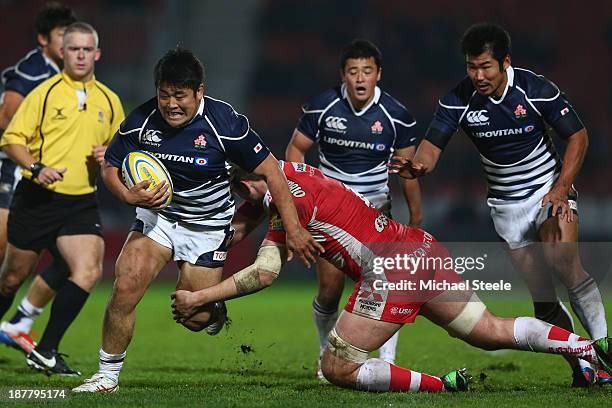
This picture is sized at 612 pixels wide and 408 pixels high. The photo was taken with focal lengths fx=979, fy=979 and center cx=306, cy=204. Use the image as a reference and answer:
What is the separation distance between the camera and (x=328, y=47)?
73.7ft

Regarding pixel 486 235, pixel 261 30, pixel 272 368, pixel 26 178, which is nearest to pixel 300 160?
pixel 272 368

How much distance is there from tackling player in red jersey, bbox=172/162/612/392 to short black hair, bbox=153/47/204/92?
2.87 feet

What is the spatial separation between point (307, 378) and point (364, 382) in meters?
1.27

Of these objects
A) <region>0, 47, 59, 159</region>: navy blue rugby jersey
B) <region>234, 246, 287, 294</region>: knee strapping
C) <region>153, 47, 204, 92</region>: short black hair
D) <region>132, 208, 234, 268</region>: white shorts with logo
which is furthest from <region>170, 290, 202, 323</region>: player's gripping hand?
<region>0, 47, 59, 159</region>: navy blue rugby jersey

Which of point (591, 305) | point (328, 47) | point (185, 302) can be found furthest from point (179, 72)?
point (328, 47)

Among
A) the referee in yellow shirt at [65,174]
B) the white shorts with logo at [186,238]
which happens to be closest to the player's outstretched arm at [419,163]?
the white shorts with logo at [186,238]

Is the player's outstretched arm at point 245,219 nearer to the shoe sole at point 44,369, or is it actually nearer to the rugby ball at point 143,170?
the rugby ball at point 143,170

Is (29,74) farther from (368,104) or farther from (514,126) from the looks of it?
(514,126)

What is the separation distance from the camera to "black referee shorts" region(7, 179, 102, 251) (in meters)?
7.62

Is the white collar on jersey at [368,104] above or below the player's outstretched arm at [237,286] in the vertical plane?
above

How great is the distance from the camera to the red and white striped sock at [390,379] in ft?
19.6

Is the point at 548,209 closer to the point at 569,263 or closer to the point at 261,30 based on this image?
the point at 569,263

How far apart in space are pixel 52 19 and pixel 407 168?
3562mm

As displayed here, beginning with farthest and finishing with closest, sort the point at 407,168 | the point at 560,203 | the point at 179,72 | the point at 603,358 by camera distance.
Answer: the point at 407,168
the point at 560,203
the point at 179,72
the point at 603,358
